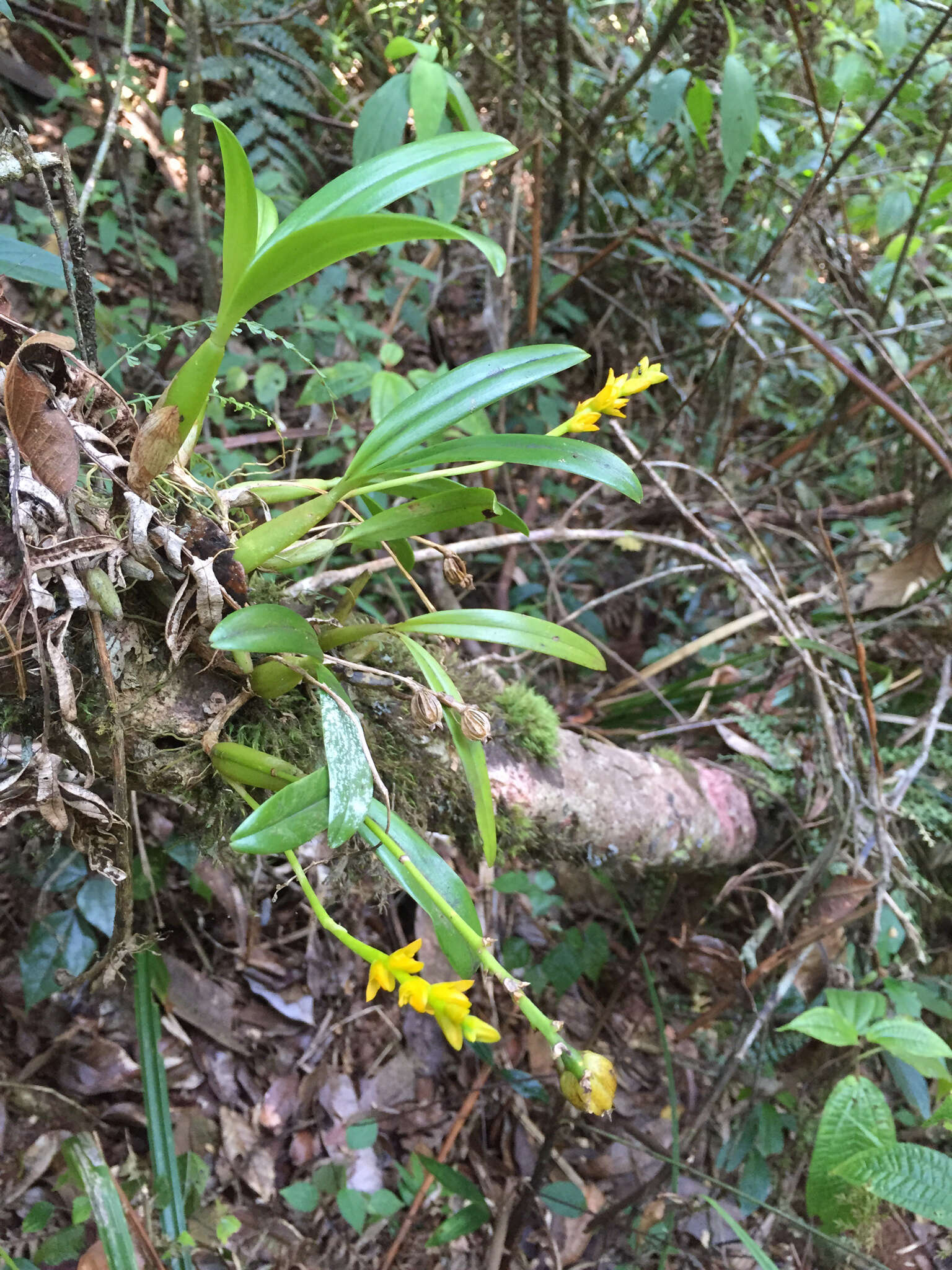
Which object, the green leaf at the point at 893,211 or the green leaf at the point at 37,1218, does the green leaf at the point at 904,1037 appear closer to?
the green leaf at the point at 37,1218

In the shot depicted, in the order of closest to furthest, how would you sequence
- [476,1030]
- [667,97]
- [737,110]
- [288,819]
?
[476,1030] < [288,819] < [737,110] < [667,97]

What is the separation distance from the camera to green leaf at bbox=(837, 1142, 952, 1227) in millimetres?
956

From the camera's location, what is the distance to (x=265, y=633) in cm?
70

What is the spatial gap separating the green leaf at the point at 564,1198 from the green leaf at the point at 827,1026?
1.89 feet

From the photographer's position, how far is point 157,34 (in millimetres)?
2373

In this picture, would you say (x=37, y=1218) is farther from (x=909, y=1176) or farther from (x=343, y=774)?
(x=909, y=1176)

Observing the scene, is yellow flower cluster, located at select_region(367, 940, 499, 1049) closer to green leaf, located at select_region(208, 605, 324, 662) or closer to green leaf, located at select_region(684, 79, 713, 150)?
green leaf, located at select_region(208, 605, 324, 662)

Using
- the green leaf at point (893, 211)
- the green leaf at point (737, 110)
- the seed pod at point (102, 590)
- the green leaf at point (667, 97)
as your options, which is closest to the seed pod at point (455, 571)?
the seed pod at point (102, 590)

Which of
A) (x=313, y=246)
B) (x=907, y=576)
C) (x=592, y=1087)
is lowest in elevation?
(x=907, y=576)

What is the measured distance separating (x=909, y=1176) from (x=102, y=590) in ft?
4.09

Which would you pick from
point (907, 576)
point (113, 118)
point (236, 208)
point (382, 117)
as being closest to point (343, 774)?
point (236, 208)

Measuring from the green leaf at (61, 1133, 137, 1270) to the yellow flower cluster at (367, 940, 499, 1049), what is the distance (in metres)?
0.73

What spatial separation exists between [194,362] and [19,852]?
966 millimetres

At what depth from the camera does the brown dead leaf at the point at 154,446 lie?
2.34 ft
